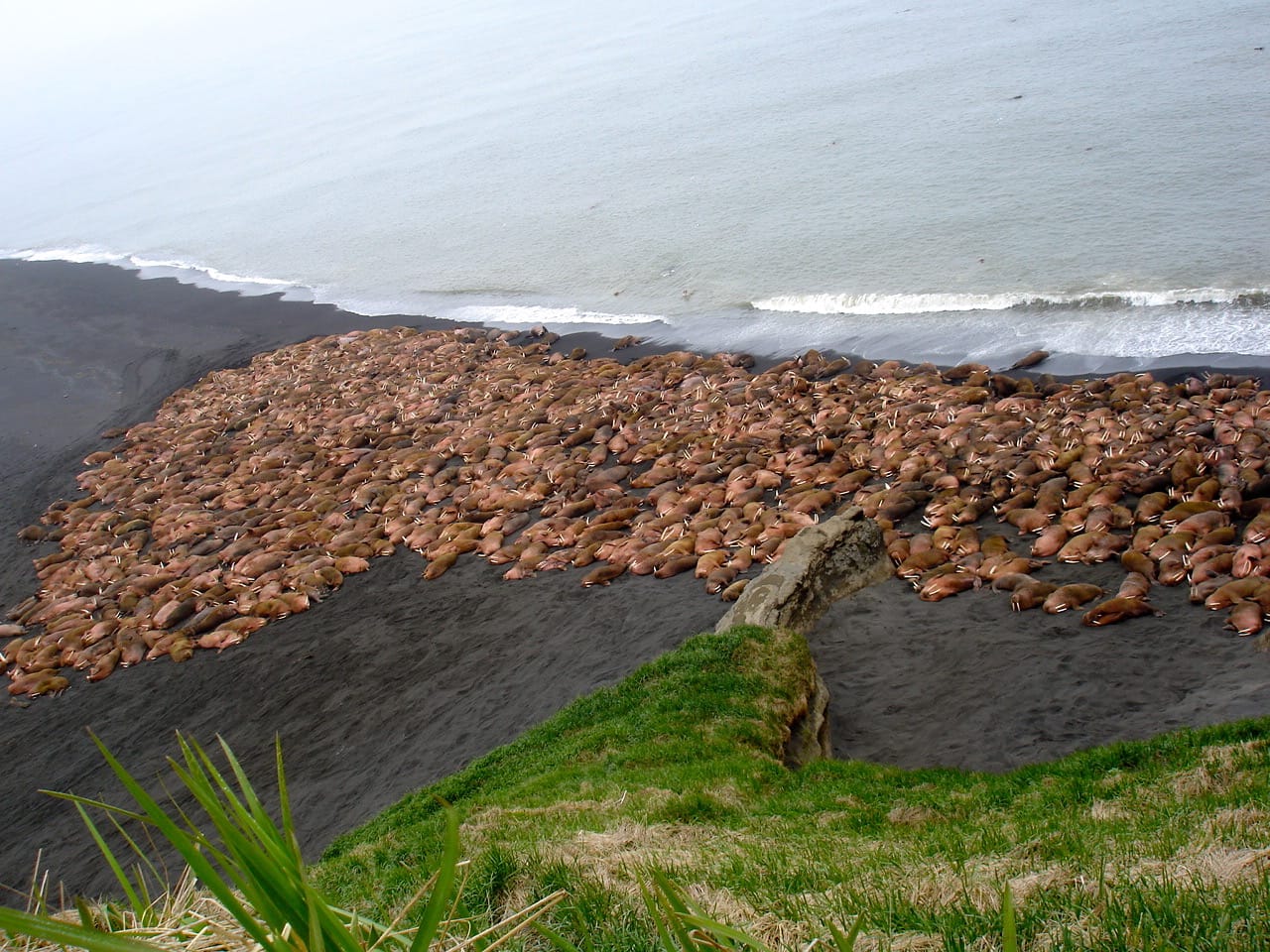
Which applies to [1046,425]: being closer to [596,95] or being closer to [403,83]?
[596,95]

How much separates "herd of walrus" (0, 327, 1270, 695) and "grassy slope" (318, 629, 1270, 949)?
288cm

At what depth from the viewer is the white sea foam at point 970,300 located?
17.7 m

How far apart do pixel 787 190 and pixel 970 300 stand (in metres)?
12.1

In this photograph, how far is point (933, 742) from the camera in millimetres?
9031

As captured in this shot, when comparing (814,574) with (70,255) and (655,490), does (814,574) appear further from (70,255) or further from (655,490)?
(70,255)

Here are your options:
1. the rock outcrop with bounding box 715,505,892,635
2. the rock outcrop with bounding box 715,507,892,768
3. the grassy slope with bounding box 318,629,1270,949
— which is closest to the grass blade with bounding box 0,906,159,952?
the grassy slope with bounding box 318,629,1270,949

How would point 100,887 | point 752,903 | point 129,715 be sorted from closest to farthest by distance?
point 752,903
point 100,887
point 129,715

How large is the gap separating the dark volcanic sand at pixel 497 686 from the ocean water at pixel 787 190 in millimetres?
7825

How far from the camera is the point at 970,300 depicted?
20.1 metres

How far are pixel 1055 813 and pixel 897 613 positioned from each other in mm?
4746

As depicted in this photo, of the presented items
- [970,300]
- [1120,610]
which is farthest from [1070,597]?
[970,300]

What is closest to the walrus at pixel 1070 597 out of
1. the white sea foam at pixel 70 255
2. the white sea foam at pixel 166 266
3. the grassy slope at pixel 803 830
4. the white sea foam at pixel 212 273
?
the grassy slope at pixel 803 830

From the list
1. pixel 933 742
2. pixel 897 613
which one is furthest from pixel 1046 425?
pixel 933 742

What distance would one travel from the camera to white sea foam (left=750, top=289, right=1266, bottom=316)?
1770cm
